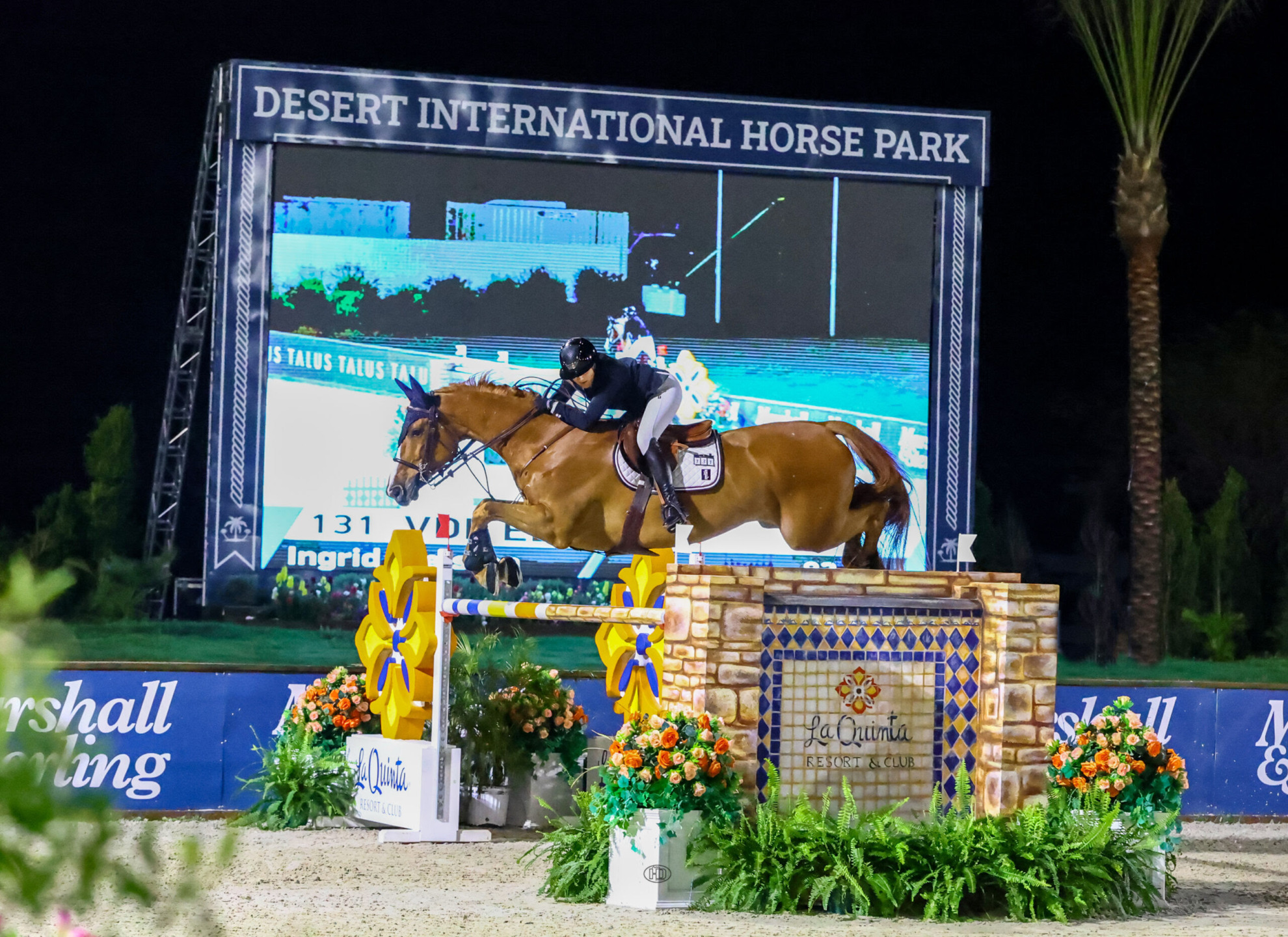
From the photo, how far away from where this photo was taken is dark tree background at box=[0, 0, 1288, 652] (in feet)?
63.7

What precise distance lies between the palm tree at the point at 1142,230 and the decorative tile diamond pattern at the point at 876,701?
9.95 meters

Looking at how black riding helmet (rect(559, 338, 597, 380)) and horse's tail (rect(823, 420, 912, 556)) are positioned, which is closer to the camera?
black riding helmet (rect(559, 338, 597, 380))

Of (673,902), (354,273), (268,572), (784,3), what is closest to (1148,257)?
(784,3)

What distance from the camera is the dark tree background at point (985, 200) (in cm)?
1942

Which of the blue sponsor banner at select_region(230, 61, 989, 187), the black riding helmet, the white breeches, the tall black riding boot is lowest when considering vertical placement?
the tall black riding boot

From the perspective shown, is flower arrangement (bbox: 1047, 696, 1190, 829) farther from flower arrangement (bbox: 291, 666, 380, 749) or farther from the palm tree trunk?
the palm tree trunk

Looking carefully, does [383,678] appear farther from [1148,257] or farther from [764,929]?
[1148,257]

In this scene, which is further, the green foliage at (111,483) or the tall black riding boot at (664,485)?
the green foliage at (111,483)

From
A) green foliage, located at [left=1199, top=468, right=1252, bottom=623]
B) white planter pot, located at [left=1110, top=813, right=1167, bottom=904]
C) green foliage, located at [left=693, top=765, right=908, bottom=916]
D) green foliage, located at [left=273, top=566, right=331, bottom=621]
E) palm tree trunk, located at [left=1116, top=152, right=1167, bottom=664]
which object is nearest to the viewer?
green foliage, located at [left=693, top=765, right=908, bottom=916]

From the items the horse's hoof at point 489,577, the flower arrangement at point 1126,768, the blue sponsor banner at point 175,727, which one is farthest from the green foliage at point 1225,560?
the flower arrangement at point 1126,768

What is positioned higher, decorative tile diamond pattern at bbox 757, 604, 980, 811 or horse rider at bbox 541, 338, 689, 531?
horse rider at bbox 541, 338, 689, 531

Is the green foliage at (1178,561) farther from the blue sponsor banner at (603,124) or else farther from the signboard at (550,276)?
the blue sponsor banner at (603,124)

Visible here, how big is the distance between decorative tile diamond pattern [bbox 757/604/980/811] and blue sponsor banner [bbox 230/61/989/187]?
8019mm

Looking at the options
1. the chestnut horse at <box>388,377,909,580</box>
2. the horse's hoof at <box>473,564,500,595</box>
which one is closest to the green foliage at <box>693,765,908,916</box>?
the horse's hoof at <box>473,564,500,595</box>
